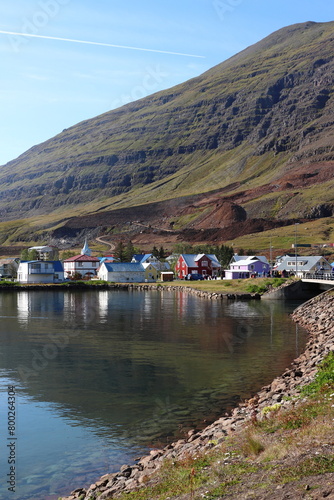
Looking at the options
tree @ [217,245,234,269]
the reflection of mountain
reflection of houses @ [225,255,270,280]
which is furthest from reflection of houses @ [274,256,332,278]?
the reflection of mountain

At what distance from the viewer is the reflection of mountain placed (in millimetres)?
25484

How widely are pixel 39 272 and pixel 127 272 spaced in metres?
22.3

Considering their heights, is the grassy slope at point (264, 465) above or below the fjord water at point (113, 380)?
above

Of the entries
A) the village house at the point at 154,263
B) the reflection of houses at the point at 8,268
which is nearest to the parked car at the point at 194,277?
the village house at the point at 154,263

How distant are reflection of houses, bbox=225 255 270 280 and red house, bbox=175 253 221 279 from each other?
5.57 meters

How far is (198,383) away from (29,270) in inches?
4259

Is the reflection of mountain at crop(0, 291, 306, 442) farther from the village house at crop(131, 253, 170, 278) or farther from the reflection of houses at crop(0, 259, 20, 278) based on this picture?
the reflection of houses at crop(0, 259, 20, 278)

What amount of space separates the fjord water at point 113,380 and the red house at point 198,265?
77875mm

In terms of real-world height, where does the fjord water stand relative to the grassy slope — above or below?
below

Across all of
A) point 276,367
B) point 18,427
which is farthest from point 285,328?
point 18,427

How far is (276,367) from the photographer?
3456 centimetres

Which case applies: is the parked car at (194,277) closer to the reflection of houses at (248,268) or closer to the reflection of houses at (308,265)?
the reflection of houses at (248,268)

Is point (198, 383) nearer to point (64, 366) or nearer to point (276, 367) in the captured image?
point (276, 367)

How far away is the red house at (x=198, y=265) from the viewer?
468ft
